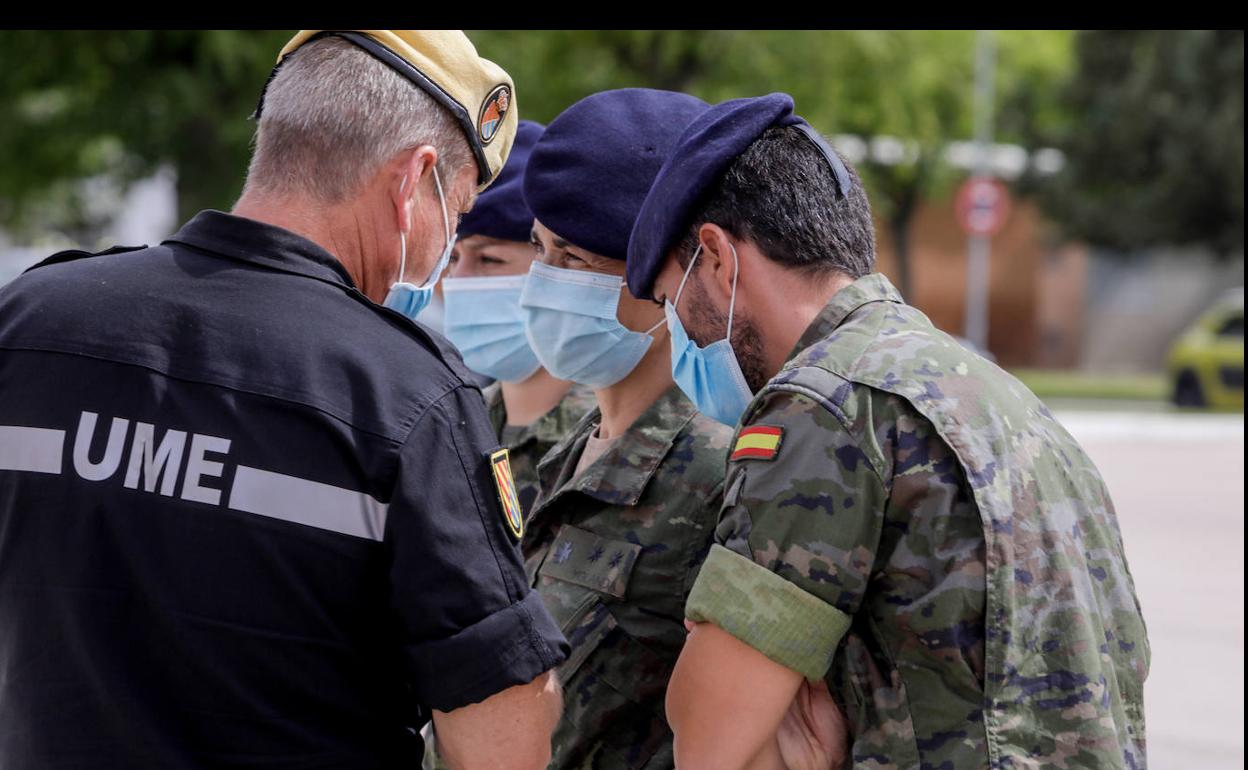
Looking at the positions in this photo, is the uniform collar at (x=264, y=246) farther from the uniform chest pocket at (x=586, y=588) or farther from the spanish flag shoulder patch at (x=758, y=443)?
the uniform chest pocket at (x=586, y=588)

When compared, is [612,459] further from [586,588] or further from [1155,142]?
[1155,142]

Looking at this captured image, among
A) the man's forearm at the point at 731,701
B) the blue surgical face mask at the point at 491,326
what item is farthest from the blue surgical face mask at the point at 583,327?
the man's forearm at the point at 731,701

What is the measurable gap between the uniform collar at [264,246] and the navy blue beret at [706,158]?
506 mm

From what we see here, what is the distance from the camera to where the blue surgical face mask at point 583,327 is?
2592mm

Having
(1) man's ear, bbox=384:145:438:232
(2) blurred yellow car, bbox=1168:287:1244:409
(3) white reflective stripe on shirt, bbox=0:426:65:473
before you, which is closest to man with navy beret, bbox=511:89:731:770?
(1) man's ear, bbox=384:145:438:232

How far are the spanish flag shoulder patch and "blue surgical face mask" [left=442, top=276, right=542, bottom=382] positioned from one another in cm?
146

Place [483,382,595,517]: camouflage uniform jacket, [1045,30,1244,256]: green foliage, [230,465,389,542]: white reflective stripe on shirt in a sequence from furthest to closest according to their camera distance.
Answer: [1045,30,1244,256]: green foliage
[483,382,595,517]: camouflage uniform jacket
[230,465,389,542]: white reflective stripe on shirt

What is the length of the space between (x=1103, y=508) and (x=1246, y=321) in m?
17.1

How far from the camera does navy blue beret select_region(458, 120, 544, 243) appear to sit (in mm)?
3219

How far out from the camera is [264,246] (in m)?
1.73

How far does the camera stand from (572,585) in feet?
7.50

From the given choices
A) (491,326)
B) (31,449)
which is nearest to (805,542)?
(31,449)

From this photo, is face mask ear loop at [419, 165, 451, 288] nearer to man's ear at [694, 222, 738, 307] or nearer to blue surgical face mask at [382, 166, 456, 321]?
blue surgical face mask at [382, 166, 456, 321]

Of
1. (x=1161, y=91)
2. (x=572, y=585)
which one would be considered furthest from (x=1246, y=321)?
(x=572, y=585)
